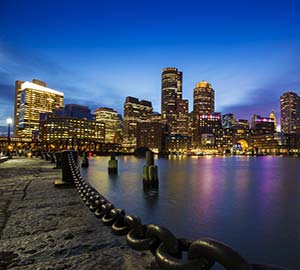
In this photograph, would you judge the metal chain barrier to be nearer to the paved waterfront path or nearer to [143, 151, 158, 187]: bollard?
the paved waterfront path

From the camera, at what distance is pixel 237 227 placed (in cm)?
993

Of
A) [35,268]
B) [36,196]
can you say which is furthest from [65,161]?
[35,268]

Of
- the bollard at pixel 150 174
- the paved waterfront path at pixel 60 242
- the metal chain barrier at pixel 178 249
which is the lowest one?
the bollard at pixel 150 174

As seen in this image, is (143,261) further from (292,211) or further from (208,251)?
(292,211)

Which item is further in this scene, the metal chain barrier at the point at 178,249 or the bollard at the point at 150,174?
the bollard at the point at 150,174

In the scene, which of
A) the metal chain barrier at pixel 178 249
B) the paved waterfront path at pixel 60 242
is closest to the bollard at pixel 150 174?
the paved waterfront path at pixel 60 242

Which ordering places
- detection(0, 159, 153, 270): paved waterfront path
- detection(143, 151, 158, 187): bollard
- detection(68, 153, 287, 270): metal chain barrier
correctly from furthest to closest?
detection(143, 151, 158, 187): bollard < detection(0, 159, 153, 270): paved waterfront path < detection(68, 153, 287, 270): metal chain barrier

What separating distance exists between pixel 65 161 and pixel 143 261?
297 inches

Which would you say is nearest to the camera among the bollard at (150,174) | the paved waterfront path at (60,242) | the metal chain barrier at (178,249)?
the metal chain barrier at (178,249)

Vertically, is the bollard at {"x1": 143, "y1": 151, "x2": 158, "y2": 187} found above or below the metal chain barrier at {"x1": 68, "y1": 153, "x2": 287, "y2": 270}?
below

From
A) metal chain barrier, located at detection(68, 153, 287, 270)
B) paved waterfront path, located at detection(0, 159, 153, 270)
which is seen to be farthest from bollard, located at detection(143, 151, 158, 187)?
metal chain barrier, located at detection(68, 153, 287, 270)

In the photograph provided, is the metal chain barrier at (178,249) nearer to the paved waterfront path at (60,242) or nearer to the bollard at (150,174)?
the paved waterfront path at (60,242)

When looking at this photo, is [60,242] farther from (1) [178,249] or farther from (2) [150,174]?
(2) [150,174]

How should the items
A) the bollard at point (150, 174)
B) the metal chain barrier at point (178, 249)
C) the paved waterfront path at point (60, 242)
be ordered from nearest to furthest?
the metal chain barrier at point (178, 249) < the paved waterfront path at point (60, 242) < the bollard at point (150, 174)
